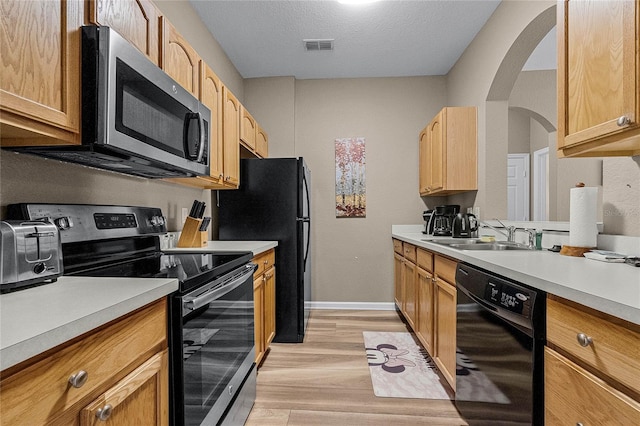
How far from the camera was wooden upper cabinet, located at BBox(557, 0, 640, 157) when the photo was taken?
108 centimetres

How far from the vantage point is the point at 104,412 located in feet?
2.42

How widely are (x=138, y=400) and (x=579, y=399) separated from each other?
113 centimetres

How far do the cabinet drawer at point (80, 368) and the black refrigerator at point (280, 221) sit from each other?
6.26ft

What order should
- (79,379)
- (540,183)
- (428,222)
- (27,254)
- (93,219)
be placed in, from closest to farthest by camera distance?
(79,379) < (27,254) < (93,219) < (428,222) < (540,183)

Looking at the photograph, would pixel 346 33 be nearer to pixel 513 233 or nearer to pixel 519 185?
pixel 513 233

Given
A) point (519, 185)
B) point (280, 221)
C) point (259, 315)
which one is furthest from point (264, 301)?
point (519, 185)

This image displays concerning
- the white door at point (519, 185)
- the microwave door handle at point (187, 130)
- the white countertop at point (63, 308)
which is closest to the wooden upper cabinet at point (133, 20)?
the microwave door handle at point (187, 130)

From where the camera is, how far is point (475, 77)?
3.10 meters

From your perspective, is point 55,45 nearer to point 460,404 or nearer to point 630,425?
point 630,425

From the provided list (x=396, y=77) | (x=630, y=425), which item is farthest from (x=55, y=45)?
(x=396, y=77)

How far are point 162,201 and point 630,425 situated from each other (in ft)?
7.43

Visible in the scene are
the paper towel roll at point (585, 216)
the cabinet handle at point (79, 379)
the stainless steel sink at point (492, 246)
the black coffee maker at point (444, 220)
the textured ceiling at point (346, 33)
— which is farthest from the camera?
the black coffee maker at point (444, 220)

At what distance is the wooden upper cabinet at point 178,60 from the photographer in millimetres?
1608

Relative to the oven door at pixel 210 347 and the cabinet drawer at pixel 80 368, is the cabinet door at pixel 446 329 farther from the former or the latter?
the cabinet drawer at pixel 80 368
